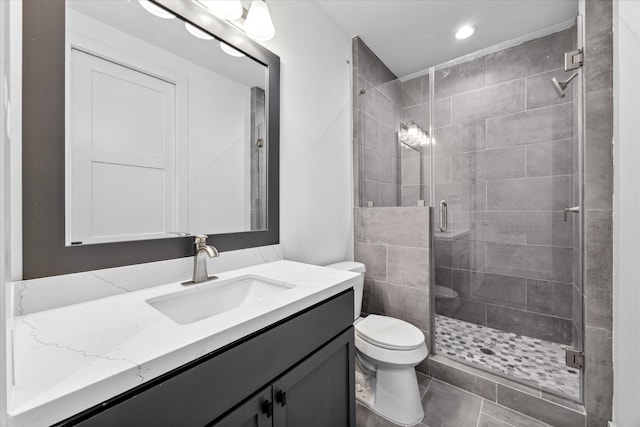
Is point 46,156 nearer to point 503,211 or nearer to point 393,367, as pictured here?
point 393,367

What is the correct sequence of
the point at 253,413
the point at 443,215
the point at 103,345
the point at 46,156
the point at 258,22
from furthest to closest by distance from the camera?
the point at 443,215 → the point at 258,22 → the point at 46,156 → the point at 253,413 → the point at 103,345

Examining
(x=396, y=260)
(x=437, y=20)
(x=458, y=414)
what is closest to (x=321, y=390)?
(x=458, y=414)

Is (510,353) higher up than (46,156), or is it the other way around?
(46,156)

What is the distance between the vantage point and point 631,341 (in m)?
1.19

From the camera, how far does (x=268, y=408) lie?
70 cm

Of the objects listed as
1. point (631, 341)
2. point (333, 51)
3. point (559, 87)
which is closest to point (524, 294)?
point (631, 341)

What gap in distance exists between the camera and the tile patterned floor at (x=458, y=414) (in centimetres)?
137

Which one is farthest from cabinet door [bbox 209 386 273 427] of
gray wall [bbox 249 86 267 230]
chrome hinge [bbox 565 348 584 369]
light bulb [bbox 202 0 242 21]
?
chrome hinge [bbox 565 348 584 369]

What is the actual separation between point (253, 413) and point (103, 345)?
0.38 metres

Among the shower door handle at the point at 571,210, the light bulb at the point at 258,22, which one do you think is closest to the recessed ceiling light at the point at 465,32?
the shower door handle at the point at 571,210

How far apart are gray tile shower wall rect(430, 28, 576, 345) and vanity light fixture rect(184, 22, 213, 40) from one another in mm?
1522

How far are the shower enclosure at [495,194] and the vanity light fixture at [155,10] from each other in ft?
5.07

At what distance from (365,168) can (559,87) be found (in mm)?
1272

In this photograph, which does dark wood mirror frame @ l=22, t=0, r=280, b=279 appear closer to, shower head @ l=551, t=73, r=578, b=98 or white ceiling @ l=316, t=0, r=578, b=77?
white ceiling @ l=316, t=0, r=578, b=77
